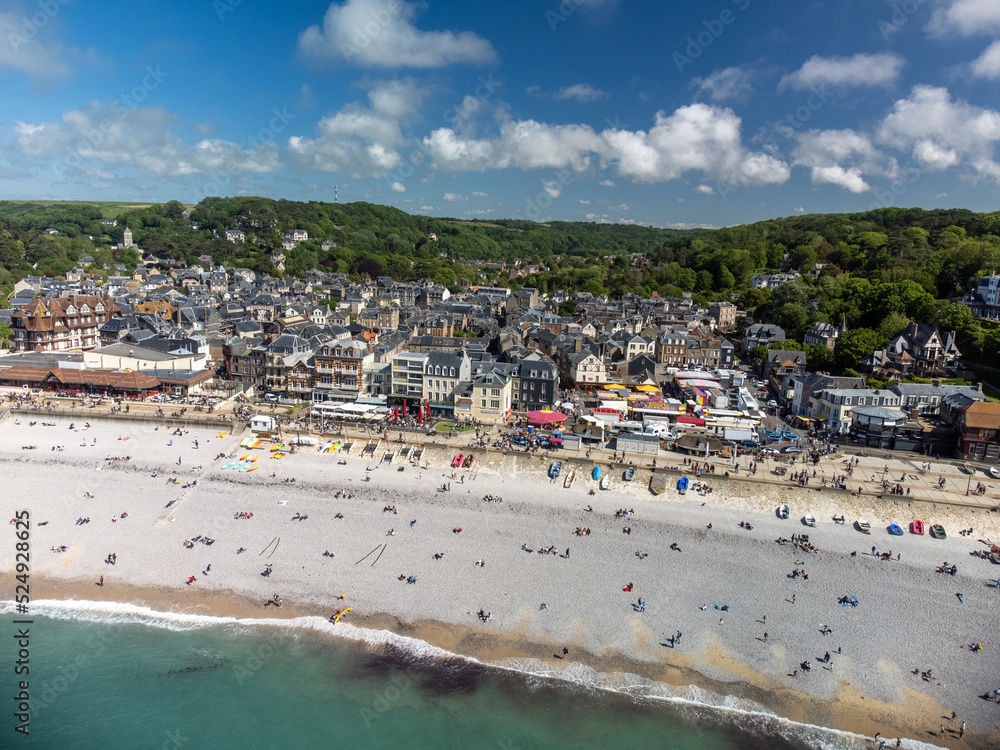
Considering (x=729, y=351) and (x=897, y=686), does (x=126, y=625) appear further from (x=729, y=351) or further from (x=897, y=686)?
(x=729, y=351)

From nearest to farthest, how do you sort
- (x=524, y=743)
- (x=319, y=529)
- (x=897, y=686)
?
(x=524, y=743) → (x=897, y=686) → (x=319, y=529)

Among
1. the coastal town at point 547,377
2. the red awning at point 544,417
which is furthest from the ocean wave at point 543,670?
the red awning at point 544,417

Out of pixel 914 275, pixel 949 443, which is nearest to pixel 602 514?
pixel 949 443

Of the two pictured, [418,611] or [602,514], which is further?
[602,514]

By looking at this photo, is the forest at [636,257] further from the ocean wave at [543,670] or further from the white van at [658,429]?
the ocean wave at [543,670]

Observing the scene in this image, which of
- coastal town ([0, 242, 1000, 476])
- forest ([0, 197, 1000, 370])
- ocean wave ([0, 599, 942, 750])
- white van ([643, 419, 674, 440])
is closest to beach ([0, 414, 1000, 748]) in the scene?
ocean wave ([0, 599, 942, 750])

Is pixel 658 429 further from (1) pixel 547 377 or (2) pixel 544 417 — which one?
(1) pixel 547 377
